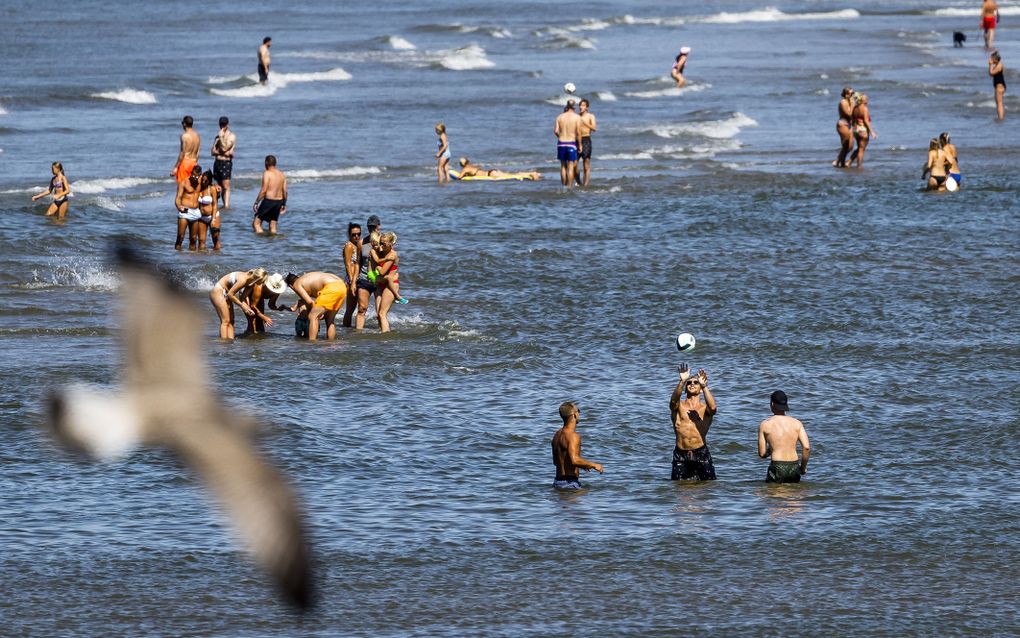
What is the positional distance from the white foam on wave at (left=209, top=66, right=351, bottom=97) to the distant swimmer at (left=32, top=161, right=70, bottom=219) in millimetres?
22029

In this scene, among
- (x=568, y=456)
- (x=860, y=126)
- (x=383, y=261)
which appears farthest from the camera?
(x=860, y=126)

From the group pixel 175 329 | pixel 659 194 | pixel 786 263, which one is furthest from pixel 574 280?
pixel 175 329

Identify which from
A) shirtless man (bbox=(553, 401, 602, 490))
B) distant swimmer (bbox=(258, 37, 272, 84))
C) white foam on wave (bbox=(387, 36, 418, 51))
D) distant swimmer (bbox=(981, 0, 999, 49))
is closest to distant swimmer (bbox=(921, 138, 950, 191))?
shirtless man (bbox=(553, 401, 602, 490))

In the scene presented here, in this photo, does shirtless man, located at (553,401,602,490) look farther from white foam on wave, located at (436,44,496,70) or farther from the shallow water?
white foam on wave, located at (436,44,496,70)

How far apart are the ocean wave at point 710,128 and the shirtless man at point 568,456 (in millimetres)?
24113

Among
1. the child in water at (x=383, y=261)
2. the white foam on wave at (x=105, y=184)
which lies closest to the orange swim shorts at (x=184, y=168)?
the white foam on wave at (x=105, y=184)

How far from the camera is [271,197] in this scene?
2353cm

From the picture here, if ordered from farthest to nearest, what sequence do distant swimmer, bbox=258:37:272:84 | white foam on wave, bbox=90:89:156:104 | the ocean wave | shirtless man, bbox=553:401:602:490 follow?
→ distant swimmer, bbox=258:37:272:84, white foam on wave, bbox=90:89:156:104, the ocean wave, shirtless man, bbox=553:401:602:490

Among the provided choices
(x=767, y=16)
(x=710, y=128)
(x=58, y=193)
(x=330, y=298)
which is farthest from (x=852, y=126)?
(x=767, y=16)

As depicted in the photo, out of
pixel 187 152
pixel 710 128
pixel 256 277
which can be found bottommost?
pixel 256 277

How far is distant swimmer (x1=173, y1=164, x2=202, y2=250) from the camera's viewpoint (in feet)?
72.7

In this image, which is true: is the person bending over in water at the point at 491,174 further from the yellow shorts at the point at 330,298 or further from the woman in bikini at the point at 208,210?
the yellow shorts at the point at 330,298

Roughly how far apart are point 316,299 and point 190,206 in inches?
210

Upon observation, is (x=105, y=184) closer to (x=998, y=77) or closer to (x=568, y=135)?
(x=568, y=135)
